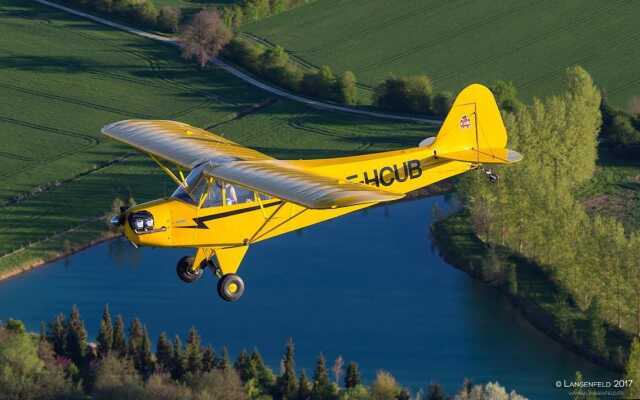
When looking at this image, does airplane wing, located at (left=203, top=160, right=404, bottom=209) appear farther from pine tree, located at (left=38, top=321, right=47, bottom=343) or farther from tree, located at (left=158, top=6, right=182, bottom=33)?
tree, located at (left=158, top=6, right=182, bottom=33)

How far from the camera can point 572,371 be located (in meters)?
60.8

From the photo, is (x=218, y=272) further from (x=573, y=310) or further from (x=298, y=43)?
(x=298, y=43)

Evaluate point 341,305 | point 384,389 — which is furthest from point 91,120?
point 384,389

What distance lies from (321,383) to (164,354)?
599 cm

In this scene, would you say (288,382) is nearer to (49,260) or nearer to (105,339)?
(105,339)

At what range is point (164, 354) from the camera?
58.9m

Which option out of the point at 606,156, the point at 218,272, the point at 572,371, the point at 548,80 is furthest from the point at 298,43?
the point at 218,272

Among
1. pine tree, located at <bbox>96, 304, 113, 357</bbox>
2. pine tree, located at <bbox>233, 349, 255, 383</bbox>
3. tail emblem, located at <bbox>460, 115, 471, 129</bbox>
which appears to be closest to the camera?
tail emblem, located at <bbox>460, 115, 471, 129</bbox>

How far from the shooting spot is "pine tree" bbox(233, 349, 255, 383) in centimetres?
5791

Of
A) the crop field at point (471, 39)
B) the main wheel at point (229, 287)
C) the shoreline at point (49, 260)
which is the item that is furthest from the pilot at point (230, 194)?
the crop field at point (471, 39)

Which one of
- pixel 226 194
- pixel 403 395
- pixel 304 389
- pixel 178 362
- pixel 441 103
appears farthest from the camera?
pixel 441 103

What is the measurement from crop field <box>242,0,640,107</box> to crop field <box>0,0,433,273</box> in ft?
25.4

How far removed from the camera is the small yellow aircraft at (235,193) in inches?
1519

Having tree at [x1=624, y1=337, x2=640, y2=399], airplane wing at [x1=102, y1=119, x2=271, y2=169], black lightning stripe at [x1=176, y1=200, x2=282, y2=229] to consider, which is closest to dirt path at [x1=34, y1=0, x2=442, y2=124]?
tree at [x1=624, y1=337, x2=640, y2=399]
